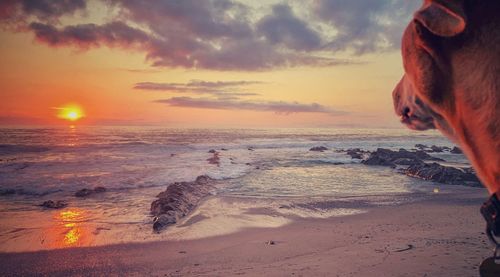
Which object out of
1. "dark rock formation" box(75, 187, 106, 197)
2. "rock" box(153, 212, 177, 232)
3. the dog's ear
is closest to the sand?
"rock" box(153, 212, 177, 232)

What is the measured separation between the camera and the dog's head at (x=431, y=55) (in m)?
1.00

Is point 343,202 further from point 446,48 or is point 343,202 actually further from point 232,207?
point 446,48

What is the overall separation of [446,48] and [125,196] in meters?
14.5

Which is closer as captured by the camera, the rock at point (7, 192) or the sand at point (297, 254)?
the sand at point (297, 254)

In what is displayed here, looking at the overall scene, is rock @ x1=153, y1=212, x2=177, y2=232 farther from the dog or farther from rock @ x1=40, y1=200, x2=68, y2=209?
the dog

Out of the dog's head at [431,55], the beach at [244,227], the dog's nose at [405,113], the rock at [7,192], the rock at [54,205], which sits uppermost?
the dog's head at [431,55]

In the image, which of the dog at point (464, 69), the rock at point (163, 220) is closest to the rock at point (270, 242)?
the rock at point (163, 220)

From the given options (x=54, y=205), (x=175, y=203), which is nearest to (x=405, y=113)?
(x=175, y=203)

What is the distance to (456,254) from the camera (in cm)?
648

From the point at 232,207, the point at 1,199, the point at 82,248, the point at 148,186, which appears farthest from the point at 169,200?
the point at 1,199

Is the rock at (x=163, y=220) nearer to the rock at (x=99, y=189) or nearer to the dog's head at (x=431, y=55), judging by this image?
the rock at (x=99, y=189)

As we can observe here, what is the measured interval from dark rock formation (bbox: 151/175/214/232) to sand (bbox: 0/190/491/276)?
1570 millimetres

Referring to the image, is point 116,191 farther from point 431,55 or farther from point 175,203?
point 431,55

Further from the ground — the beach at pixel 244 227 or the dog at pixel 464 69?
the dog at pixel 464 69
